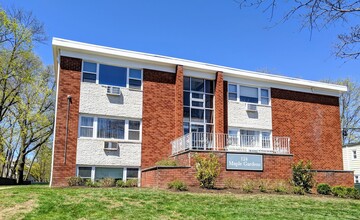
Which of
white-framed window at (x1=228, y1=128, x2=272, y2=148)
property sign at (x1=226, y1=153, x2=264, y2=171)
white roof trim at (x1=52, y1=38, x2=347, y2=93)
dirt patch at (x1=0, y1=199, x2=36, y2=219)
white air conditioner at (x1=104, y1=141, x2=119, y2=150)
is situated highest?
white roof trim at (x1=52, y1=38, x2=347, y2=93)

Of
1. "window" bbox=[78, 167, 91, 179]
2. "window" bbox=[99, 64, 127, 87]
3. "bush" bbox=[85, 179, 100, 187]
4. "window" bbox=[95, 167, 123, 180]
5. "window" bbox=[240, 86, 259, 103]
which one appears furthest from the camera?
"window" bbox=[240, 86, 259, 103]

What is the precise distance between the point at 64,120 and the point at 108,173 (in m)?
3.38

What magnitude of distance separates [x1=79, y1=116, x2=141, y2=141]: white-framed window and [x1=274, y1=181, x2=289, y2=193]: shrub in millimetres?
7440

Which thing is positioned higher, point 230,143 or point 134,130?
point 134,130

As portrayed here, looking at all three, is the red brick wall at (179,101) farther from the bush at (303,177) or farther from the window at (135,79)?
the bush at (303,177)

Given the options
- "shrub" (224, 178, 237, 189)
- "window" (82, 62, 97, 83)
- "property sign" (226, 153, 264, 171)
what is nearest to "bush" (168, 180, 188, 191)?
"shrub" (224, 178, 237, 189)

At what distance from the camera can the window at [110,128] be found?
1853 cm

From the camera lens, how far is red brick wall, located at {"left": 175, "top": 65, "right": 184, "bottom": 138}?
19.6m

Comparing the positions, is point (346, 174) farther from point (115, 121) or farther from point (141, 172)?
point (115, 121)

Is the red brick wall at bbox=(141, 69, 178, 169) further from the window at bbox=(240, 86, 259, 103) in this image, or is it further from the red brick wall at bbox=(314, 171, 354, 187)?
the red brick wall at bbox=(314, 171, 354, 187)

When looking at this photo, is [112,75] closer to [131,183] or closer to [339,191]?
[131,183]

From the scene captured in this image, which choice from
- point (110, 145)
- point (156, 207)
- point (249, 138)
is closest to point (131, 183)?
point (110, 145)

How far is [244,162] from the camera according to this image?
651 inches

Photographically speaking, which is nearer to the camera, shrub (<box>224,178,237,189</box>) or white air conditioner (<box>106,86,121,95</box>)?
shrub (<box>224,178,237,189</box>)
